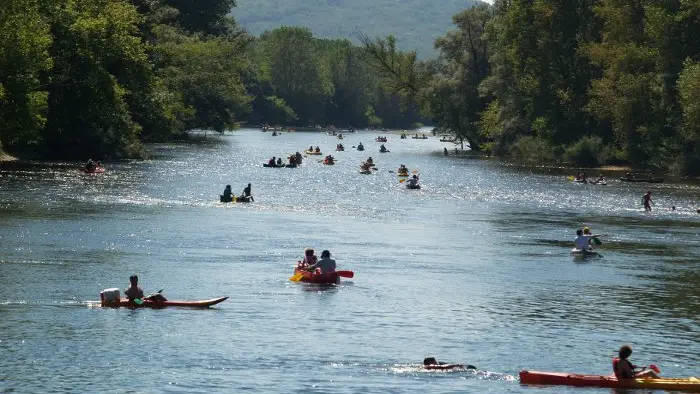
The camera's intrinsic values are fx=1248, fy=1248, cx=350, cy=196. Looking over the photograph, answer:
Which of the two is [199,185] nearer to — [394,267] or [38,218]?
[38,218]

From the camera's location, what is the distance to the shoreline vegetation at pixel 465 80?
10400 centimetres

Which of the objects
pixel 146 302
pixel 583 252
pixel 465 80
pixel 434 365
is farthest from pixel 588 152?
pixel 434 365

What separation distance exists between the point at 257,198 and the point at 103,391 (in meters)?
55.3

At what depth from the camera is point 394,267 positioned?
183ft

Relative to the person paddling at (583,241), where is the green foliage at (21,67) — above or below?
above

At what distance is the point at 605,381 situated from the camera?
115 feet

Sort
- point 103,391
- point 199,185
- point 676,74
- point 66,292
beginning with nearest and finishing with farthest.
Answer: point 103,391, point 66,292, point 199,185, point 676,74

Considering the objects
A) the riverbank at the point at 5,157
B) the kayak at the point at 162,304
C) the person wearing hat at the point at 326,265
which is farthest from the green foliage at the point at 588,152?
the kayak at the point at 162,304

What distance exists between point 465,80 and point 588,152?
2699cm

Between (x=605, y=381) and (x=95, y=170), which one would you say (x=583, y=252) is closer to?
(x=605, y=381)

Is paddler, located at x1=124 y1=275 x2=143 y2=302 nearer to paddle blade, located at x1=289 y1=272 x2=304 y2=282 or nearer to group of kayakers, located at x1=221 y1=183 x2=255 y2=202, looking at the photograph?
paddle blade, located at x1=289 y1=272 x2=304 y2=282

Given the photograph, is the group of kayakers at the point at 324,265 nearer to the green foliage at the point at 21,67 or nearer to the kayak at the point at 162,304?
the kayak at the point at 162,304

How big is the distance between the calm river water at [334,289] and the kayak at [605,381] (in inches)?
14.0

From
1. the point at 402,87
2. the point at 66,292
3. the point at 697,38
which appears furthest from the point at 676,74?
the point at 66,292
